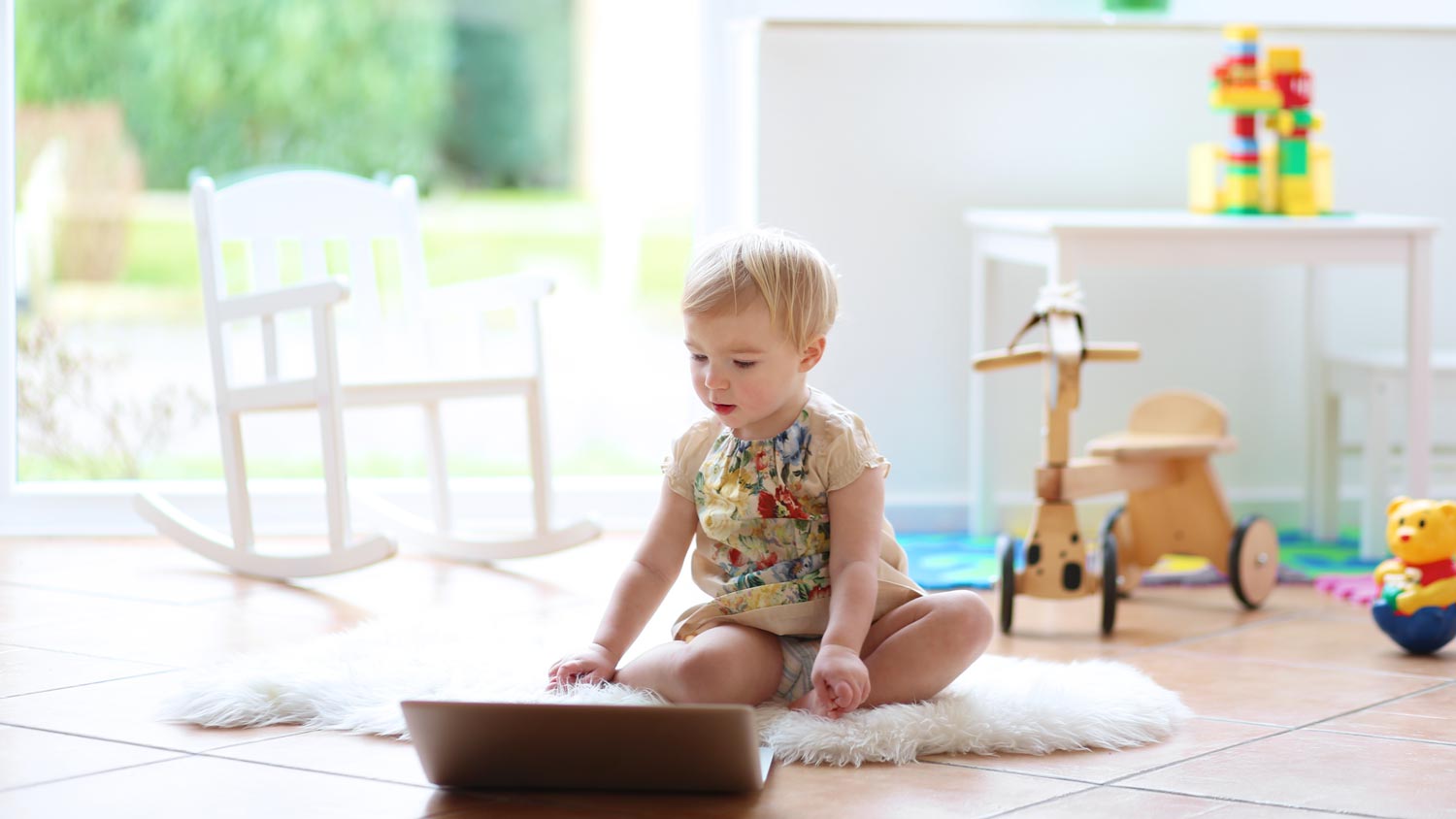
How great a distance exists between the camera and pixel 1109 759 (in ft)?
4.82

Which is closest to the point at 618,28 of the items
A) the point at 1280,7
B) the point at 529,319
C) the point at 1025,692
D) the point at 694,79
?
the point at 694,79

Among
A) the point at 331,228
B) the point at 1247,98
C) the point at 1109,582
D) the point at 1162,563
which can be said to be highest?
the point at 1247,98

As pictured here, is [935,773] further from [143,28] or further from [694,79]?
[143,28]

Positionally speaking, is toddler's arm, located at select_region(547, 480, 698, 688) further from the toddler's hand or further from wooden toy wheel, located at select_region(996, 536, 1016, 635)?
wooden toy wheel, located at select_region(996, 536, 1016, 635)

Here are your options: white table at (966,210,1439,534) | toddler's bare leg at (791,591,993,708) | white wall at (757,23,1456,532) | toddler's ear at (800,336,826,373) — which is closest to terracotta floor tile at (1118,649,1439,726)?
toddler's bare leg at (791,591,993,708)

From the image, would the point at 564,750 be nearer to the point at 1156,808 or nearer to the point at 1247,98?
the point at 1156,808

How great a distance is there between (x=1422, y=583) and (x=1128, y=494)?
17.6 inches

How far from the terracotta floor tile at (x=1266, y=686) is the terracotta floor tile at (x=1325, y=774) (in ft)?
0.35

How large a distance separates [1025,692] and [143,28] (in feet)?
8.97

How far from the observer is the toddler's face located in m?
1.53

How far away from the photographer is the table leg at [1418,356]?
2.57m

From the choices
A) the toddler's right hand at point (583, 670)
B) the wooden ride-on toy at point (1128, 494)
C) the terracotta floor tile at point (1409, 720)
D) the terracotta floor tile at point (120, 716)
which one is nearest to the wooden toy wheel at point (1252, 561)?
the wooden ride-on toy at point (1128, 494)

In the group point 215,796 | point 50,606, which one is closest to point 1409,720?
point 215,796

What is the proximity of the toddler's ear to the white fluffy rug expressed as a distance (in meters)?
0.34
